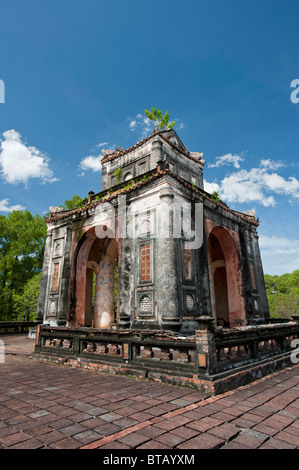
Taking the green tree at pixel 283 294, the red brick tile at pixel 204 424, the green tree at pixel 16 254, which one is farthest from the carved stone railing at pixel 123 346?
the green tree at pixel 283 294

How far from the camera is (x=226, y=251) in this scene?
1503cm

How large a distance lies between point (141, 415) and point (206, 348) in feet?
6.11

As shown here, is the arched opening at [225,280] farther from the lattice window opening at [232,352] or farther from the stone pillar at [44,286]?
the stone pillar at [44,286]

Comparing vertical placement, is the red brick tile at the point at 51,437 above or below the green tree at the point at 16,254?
below

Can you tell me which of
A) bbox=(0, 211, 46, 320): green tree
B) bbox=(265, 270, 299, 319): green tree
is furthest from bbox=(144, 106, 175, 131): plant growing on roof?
bbox=(265, 270, 299, 319): green tree

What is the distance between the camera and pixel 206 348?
5238 millimetres

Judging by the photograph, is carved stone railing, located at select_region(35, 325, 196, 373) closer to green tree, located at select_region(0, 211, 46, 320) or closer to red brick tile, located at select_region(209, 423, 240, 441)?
red brick tile, located at select_region(209, 423, 240, 441)

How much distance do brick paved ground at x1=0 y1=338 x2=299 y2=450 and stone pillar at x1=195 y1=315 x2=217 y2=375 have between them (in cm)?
46

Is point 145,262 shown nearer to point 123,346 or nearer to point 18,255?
point 123,346

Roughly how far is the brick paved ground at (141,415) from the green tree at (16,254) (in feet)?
69.5

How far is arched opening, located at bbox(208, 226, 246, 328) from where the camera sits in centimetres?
1425

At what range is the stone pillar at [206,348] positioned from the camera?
519 centimetres
